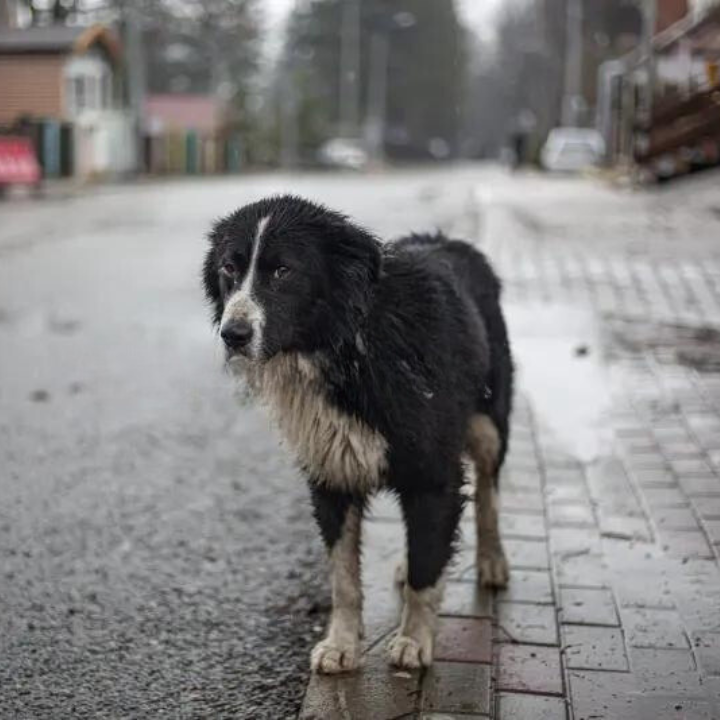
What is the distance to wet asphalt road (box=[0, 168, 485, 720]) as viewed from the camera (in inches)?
151

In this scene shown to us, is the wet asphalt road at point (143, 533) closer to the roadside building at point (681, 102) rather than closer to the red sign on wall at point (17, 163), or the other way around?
the roadside building at point (681, 102)

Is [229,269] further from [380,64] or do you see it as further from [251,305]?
[380,64]

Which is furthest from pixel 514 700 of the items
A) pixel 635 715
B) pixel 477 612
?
pixel 477 612

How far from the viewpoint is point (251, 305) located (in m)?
3.53

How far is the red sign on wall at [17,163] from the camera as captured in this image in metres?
29.7

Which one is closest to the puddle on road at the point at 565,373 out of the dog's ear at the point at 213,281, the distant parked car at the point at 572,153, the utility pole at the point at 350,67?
the dog's ear at the point at 213,281

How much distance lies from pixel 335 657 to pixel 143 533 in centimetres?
179

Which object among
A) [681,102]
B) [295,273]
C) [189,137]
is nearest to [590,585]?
[295,273]

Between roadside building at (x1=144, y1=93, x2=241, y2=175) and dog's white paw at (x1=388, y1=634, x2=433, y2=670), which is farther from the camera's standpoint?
roadside building at (x1=144, y1=93, x2=241, y2=175)

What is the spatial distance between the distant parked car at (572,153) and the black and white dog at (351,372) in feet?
121

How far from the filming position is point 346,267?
3670mm

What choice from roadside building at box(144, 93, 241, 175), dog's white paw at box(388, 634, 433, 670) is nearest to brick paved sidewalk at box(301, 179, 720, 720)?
dog's white paw at box(388, 634, 433, 670)

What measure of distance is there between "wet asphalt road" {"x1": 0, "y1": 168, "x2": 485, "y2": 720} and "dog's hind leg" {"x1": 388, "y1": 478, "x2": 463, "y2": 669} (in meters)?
0.36

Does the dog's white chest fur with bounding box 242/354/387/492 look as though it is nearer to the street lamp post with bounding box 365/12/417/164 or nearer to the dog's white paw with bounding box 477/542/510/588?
→ the dog's white paw with bounding box 477/542/510/588
